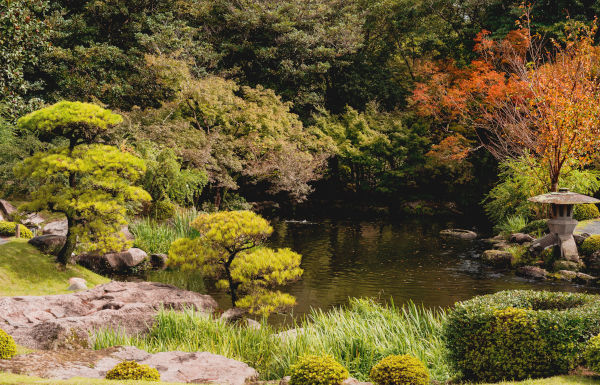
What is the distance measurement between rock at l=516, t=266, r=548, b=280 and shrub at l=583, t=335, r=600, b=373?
9654 mm

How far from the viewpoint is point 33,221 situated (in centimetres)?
1744

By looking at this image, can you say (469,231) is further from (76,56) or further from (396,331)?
(76,56)

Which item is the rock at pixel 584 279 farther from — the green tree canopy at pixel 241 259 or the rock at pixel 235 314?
the rock at pixel 235 314

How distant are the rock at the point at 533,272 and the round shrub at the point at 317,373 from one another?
35.2 ft

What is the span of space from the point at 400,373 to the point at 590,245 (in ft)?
39.6

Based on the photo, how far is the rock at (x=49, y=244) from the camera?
12930mm

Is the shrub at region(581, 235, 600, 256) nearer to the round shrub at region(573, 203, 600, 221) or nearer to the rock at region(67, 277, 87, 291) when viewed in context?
the round shrub at region(573, 203, 600, 221)

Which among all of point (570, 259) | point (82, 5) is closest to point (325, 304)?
point (570, 259)

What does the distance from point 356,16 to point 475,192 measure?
12.7 meters

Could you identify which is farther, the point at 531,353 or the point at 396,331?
the point at 396,331

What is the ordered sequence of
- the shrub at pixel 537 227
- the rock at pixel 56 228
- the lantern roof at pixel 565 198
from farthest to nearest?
the shrub at pixel 537 227
the rock at pixel 56 228
the lantern roof at pixel 565 198

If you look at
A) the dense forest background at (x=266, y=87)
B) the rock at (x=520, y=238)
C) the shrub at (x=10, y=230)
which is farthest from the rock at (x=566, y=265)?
the shrub at (x=10, y=230)

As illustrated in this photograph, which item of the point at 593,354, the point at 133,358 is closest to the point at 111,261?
the point at 133,358

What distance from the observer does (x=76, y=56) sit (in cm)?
2392
